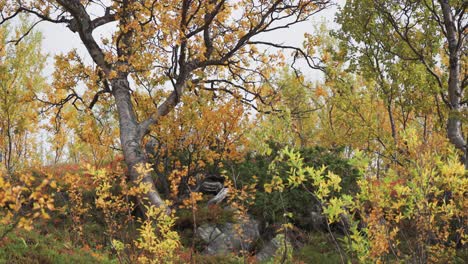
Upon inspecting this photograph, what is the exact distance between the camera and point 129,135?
35.9 feet

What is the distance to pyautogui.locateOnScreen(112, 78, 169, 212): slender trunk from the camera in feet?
34.7

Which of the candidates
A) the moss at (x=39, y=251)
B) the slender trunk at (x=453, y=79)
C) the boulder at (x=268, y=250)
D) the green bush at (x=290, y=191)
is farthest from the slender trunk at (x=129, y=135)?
the slender trunk at (x=453, y=79)

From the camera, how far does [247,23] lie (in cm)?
1132

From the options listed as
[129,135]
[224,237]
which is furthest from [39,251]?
[224,237]

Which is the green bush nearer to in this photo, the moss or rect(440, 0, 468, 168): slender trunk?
rect(440, 0, 468, 168): slender trunk

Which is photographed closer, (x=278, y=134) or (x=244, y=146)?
(x=278, y=134)

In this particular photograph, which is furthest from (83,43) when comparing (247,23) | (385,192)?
(385,192)

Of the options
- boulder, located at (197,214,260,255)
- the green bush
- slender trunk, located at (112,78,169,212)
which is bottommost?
boulder, located at (197,214,260,255)

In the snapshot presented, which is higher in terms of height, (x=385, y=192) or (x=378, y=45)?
(x=378, y=45)

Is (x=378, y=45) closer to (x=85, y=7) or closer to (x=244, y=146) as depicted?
(x=244, y=146)

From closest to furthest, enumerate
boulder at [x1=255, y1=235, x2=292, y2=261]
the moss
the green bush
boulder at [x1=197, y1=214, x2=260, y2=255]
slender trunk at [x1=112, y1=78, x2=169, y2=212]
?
the moss
boulder at [x1=197, y1=214, x2=260, y2=255]
boulder at [x1=255, y1=235, x2=292, y2=261]
slender trunk at [x1=112, y1=78, x2=169, y2=212]
the green bush

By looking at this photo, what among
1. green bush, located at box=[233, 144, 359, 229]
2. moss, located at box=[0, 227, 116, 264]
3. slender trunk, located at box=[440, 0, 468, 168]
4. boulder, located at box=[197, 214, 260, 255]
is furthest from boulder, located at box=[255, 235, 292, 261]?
slender trunk, located at box=[440, 0, 468, 168]

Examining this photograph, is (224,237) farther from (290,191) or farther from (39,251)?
(39,251)

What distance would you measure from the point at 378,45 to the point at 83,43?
9.45 metres
